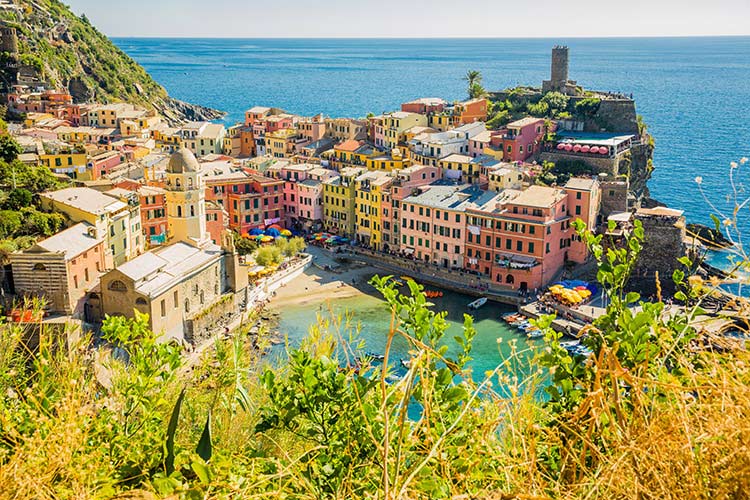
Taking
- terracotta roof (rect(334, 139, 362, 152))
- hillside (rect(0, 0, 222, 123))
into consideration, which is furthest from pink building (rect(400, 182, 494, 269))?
hillside (rect(0, 0, 222, 123))

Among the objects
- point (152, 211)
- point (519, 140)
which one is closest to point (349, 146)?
point (519, 140)

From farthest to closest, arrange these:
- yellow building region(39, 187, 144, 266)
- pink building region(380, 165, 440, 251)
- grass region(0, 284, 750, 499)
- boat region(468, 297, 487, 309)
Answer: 1. pink building region(380, 165, 440, 251)
2. boat region(468, 297, 487, 309)
3. yellow building region(39, 187, 144, 266)
4. grass region(0, 284, 750, 499)

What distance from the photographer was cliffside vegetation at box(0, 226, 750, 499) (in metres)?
3.13

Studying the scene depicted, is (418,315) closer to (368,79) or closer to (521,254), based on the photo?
(521,254)

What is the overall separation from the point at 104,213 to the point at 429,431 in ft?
80.3

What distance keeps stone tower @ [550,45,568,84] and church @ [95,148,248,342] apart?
1222 inches

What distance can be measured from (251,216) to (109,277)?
56.3 feet

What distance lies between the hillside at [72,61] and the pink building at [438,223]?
3779 centimetres

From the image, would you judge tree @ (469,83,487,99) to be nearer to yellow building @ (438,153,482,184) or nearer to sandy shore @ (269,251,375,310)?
yellow building @ (438,153,482,184)

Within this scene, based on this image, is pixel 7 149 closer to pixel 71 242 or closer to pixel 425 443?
pixel 71 242

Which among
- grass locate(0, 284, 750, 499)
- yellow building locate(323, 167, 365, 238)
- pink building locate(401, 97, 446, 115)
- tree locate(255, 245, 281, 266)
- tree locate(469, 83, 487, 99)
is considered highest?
grass locate(0, 284, 750, 499)

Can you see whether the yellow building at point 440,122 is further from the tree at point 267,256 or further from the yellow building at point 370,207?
the tree at point 267,256

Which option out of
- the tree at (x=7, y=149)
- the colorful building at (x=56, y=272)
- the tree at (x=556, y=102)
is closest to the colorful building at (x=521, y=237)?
the tree at (x=556, y=102)

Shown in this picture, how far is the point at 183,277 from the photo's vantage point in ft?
84.7
